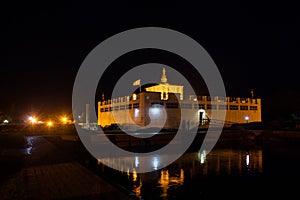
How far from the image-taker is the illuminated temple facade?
4344 cm

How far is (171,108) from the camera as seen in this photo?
4522 centimetres

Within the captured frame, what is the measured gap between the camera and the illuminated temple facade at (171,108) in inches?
1710

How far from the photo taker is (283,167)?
47.9 ft

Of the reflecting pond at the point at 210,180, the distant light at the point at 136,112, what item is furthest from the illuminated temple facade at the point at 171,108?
the reflecting pond at the point at 210,180

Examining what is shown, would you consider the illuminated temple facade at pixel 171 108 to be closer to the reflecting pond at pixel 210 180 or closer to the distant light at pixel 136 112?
the distant light at pixel 136 112

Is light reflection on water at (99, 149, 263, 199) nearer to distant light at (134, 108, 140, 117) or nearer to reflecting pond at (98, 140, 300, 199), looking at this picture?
reflecting pond at (98, 140, 300, 199)

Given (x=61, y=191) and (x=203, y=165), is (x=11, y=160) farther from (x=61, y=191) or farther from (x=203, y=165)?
(x=203, y=165)

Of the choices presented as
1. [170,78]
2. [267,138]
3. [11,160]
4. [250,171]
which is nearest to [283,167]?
[250,171]

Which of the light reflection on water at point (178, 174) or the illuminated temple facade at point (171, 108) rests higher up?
the illuminated temple facade at point (171, 108)

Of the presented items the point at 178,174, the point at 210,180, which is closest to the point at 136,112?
the point at 178,174

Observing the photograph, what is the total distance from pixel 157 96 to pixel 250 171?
103ft

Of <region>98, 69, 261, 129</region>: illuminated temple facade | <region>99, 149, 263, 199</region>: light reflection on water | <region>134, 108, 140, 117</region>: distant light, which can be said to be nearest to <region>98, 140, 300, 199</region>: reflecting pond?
<region>99, 149, 263, 199</region>: light reflection on water

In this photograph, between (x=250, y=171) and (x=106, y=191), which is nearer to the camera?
(x=106, y=191)

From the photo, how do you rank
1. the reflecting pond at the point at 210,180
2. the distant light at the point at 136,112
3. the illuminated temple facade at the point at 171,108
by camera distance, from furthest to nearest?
the distant light at the point at 136,112 < the illuminated temple facade at the point at 171,108 < the reflecting pond at the point at 210,180
